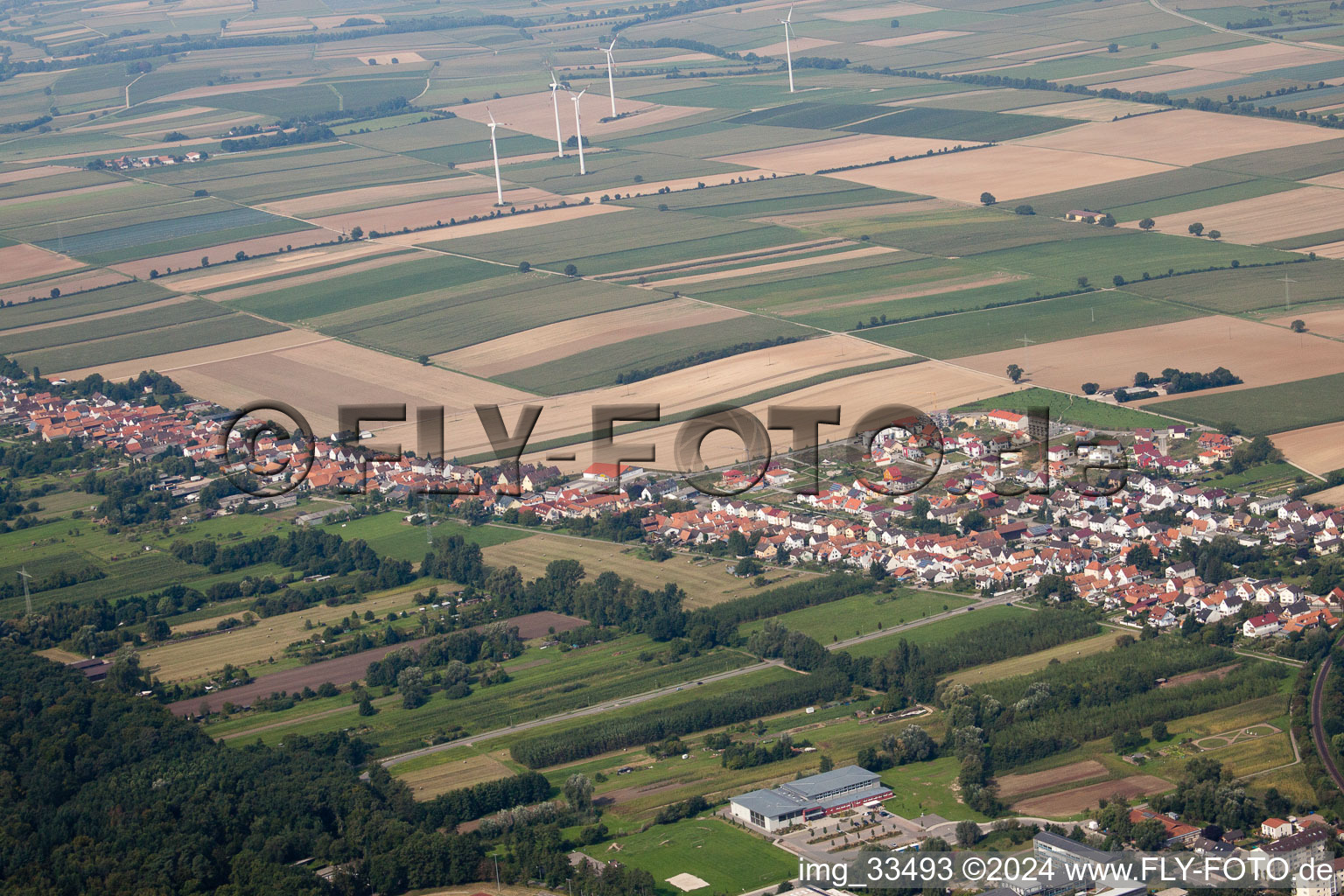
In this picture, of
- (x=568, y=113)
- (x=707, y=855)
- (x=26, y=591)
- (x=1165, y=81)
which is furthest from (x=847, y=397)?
(x=568, y=113)

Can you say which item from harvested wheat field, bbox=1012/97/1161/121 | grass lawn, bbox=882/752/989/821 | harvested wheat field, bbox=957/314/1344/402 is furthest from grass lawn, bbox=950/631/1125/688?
harvested wheat field, bbox=1012/97/1161/121

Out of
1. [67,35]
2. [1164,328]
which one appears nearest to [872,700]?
[1164,328]

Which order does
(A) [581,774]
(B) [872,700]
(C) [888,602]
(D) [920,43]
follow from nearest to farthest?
(A) [581,774] < (B) [872,700] < (C) [888,602] < (D) [920,43]

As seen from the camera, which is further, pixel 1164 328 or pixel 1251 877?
pixel 1164 328

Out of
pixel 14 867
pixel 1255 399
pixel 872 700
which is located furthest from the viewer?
pixel 1255 399

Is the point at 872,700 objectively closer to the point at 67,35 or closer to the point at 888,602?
the point at 888,602

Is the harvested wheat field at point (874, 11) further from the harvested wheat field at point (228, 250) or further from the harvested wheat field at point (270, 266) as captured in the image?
the harvested wheat field at point (270, 266)

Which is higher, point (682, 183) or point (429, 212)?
point (682, 183)

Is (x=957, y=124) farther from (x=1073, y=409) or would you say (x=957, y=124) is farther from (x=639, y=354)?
(x=1073, y=409)
